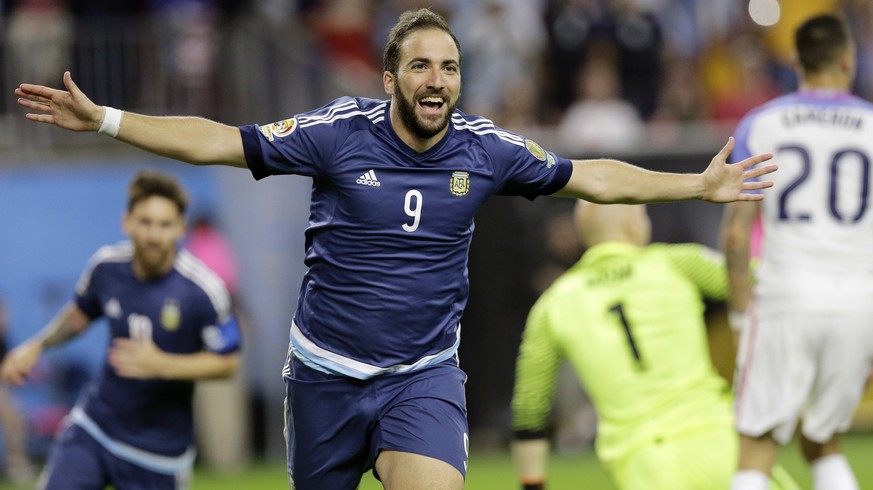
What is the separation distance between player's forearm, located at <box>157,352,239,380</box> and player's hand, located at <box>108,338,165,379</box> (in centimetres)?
3

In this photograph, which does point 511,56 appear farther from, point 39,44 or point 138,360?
point 138,360

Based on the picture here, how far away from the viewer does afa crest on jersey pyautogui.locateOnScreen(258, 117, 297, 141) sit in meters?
6.04

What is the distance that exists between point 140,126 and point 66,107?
0.29 m

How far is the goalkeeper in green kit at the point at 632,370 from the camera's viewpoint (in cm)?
715

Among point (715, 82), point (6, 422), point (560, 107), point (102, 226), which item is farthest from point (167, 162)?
point (715, 82)

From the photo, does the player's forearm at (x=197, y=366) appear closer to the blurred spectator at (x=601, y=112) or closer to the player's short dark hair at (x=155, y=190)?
the player's short dark hair at (x=155, y=190)

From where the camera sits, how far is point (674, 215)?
48.9ft

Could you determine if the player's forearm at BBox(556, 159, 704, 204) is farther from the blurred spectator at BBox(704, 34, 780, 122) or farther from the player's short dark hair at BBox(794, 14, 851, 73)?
the blurred spectator at BBox(704, 34, 780, 122)

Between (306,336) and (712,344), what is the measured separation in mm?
8715

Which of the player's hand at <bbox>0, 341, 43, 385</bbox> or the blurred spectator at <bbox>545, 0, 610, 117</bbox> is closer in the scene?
the player's hand at <bbox>0, 341, 43, 385</bbox>

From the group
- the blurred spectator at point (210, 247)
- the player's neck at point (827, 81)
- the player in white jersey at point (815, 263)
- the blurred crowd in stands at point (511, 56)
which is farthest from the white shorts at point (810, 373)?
the blurred spectator at point (210, 247)

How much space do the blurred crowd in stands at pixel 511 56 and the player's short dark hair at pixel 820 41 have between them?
6.95 meters

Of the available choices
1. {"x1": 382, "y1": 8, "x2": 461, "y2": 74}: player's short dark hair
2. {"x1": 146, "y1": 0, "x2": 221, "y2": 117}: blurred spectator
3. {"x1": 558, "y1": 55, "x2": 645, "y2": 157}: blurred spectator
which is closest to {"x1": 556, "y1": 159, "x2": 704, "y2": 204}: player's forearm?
{"x1": 382, "y1": 8, "x2": 461, "y2": 74}: player's short dark hair

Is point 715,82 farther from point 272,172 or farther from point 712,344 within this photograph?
point 272,172
